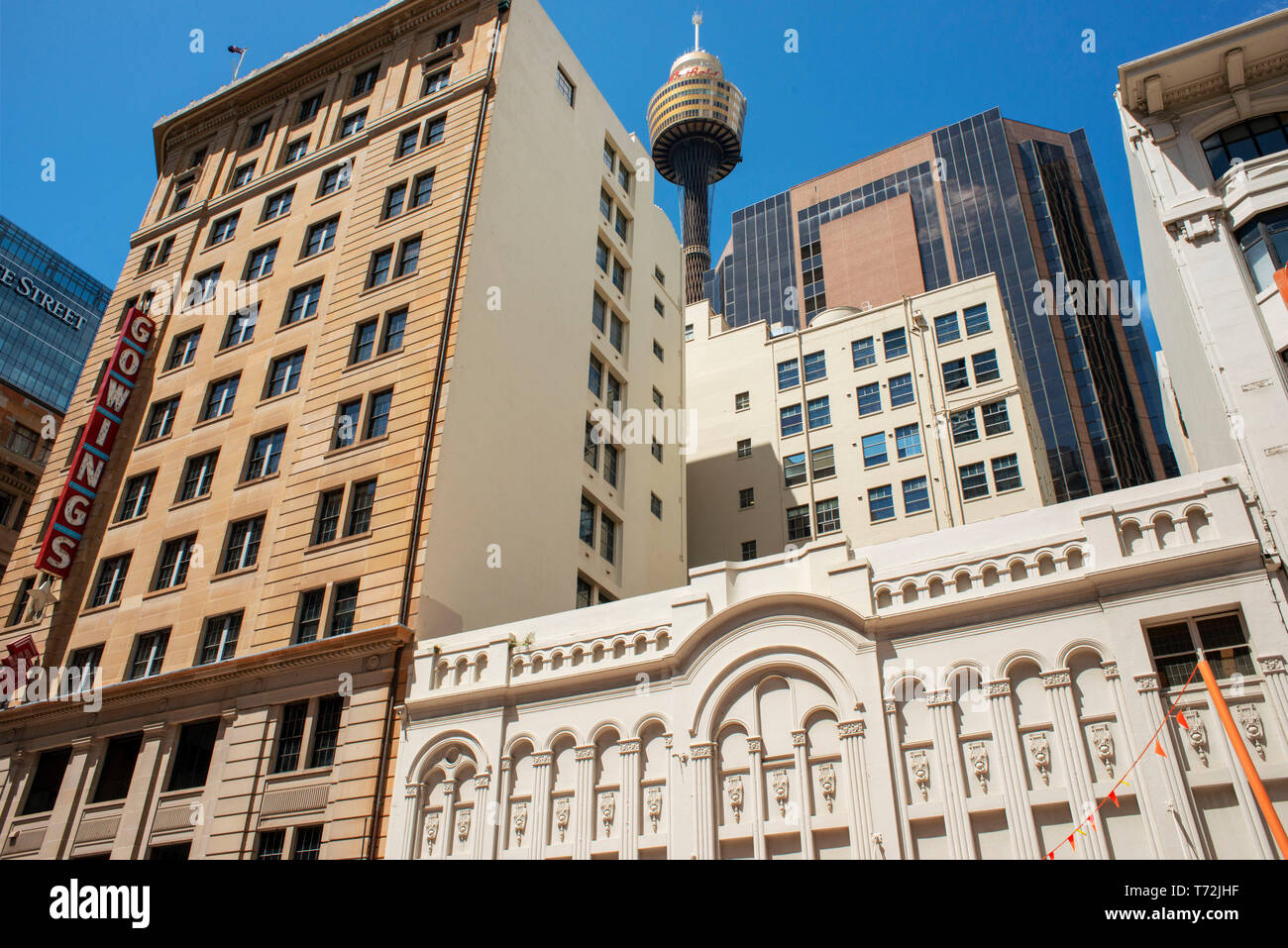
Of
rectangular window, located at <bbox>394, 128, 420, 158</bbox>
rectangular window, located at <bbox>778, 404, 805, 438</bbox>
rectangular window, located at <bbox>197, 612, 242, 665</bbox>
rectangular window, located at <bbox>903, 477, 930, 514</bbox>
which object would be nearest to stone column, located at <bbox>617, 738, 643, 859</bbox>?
rectangular window, located at <bbox>197, 612, 242, 665</bbox>

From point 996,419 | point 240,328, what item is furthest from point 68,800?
point 996,419

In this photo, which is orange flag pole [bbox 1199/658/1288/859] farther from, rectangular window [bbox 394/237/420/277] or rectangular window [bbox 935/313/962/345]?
rectangular window [bbox 935/313/962/345]

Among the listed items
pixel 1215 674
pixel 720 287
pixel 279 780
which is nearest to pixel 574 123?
pixel 279 780

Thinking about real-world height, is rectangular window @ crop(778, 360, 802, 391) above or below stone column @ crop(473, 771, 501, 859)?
above

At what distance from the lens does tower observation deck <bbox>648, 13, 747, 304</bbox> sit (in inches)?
5595

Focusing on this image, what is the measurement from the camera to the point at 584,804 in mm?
22688

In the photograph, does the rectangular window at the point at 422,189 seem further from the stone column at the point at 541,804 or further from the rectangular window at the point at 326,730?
the stone column at the point at 541,804

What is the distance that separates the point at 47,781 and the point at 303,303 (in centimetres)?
1932

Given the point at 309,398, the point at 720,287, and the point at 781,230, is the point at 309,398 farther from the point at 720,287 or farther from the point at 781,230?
the point at 720,287

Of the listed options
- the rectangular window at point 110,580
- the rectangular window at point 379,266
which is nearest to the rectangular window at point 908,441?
the rectangular window at point 379,266

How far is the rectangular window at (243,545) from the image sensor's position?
3275 cm

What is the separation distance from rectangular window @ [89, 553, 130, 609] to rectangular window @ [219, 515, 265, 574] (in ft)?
16.5

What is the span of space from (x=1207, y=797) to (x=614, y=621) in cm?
1368

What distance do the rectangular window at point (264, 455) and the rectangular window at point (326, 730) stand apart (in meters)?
10.1
